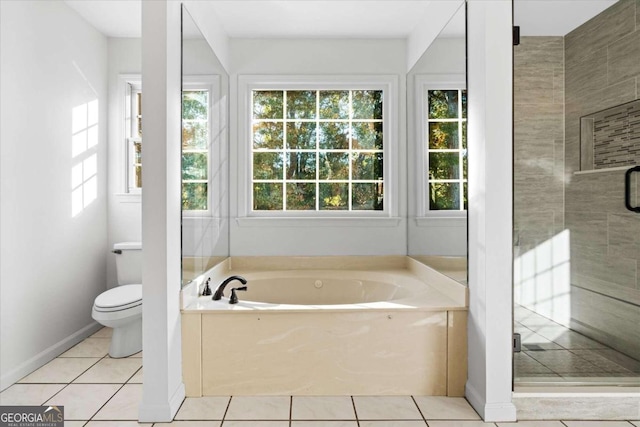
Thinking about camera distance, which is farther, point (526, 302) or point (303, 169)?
point (303, 169)

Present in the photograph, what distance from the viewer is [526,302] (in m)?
2.99

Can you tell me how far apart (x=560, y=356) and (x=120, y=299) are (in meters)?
2.79

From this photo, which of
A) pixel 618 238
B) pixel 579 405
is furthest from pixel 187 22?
pixel 618 238

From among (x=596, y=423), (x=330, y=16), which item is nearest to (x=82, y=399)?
(x=596, y=423)

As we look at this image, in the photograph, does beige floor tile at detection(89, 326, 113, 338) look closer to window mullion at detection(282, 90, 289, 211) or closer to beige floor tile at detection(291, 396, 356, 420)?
window mullion at detection(282, 90, 289, 211)

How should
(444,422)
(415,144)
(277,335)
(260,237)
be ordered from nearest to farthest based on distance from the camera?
(444,422)
(277,335)
(415,144)
(260,237)

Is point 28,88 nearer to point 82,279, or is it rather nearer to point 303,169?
point 82,279

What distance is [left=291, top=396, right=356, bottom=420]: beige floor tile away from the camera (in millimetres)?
2064

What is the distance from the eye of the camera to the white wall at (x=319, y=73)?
342 centimetres

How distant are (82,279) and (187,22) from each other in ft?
→ 6.94

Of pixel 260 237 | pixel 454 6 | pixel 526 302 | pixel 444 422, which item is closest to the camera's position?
pixel 444 422

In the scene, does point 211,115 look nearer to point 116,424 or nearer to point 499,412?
point 116,424

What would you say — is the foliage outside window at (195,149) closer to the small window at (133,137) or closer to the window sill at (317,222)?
the window sill at (317,222)

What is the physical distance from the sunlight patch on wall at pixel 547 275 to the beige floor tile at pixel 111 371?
2673mm
